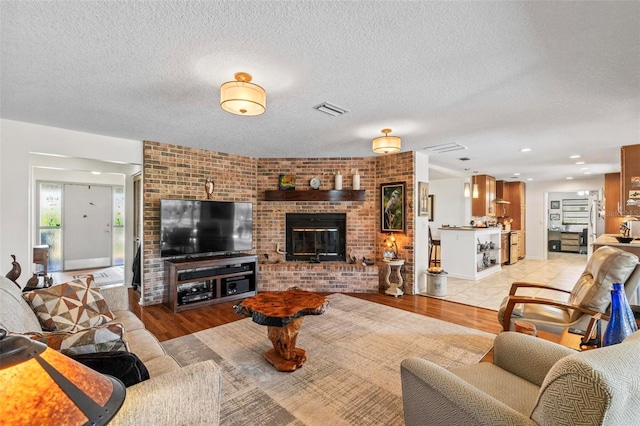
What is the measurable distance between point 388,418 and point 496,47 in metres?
2.42

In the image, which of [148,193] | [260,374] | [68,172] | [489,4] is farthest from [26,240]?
[489,4]

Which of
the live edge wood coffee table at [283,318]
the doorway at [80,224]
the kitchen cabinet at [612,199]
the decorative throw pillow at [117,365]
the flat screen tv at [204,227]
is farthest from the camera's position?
the kitchen cabinet at [612,199]

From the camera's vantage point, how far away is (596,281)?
2.30m

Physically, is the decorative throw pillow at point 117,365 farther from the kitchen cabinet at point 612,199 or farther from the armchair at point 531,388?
the kitchen cabinet at point 612,199

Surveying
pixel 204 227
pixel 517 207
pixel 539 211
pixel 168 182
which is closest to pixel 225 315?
pixel 204 227

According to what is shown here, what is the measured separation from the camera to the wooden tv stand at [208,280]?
3.96 metres

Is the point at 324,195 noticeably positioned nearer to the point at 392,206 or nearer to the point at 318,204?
the point at 318,204

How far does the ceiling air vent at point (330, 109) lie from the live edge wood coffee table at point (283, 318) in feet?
5.88

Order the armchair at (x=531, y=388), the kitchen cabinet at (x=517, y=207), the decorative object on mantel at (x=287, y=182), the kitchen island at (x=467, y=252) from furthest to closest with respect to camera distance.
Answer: the kitchen cabinet at (x=517, y=207)
the kitchen island at (x=467, y=252)
the decorative object on mantel at (x=287, y=182)
the armchair at (x=531, y=388)

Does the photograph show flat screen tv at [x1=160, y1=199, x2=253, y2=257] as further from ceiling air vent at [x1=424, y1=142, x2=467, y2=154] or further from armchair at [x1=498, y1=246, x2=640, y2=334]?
armchair at [x1=498, y1=246, x2=640, y2=334]

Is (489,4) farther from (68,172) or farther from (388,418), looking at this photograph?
(68,172)

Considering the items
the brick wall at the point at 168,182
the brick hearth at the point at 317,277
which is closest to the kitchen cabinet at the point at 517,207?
the brick hearth at the point at 317,277

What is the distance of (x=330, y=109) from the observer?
2.85 metres

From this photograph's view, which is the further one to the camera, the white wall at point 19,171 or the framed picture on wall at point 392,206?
the framed picture on wall at point 392,206
